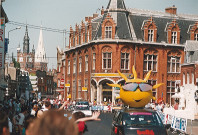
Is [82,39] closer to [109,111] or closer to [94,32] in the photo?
[94,32]

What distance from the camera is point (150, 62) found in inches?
2559

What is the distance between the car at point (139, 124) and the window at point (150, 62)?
163 feet

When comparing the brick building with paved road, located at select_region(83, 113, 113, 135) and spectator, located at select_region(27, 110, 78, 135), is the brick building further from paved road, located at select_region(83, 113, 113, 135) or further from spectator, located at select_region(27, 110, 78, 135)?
spectator, located at select_region(27, 110, 78, 135)

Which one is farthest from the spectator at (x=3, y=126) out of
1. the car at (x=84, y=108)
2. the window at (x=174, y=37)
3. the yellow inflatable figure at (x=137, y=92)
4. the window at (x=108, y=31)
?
the window at (x=174, y=37)

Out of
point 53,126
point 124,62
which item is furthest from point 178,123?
point 124,62

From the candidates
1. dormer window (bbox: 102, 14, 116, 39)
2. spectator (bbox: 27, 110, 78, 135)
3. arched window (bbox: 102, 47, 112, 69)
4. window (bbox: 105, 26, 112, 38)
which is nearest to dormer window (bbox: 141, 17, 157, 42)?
dormer window (bbox: 102, 14, 116, 39)

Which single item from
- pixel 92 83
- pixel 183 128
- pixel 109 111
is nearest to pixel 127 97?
pixel 183 128

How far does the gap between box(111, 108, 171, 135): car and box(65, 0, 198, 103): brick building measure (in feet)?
150

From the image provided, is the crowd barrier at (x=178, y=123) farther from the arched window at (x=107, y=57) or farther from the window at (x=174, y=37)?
the window at (x=174, y=37)

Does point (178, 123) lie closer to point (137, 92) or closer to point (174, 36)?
point (137, 92)

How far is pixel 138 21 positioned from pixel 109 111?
14.7 meters

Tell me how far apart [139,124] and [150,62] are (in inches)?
1996

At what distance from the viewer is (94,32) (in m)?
65.8

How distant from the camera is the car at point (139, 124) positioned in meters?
14.3
